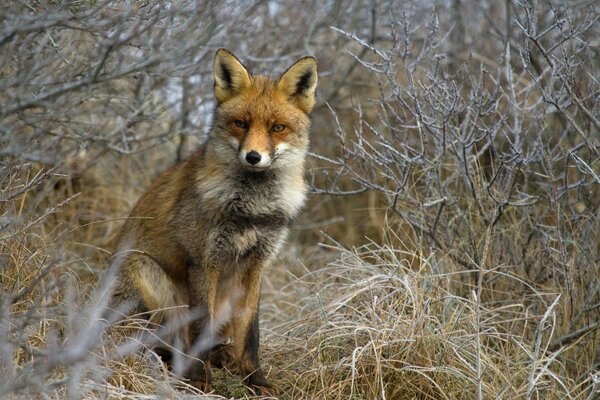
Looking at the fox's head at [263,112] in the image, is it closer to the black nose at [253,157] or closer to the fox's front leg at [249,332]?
the black nose at [253,157]

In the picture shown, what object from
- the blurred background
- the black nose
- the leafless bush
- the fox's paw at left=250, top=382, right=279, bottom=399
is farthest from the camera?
the leafless bush

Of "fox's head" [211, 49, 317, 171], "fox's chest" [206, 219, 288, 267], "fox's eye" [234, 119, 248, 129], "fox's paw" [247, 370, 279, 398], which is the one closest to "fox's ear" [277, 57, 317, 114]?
"fox's head" [211, 49, 317, 171]

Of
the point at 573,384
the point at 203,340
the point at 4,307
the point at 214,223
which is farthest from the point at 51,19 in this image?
the point at 573,384

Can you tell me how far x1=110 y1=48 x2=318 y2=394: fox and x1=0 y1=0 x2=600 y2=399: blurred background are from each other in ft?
0.70

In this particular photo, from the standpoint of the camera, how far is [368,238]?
17.2ft

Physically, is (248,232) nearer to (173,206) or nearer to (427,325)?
(173,206)

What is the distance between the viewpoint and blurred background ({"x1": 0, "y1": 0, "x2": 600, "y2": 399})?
3584 millimetres

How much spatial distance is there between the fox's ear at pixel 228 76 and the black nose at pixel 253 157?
1.74ft

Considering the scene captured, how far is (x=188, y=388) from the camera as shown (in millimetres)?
4148

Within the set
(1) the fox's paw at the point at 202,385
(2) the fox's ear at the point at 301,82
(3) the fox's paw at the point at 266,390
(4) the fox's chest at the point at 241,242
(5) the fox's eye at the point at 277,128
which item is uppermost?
(2) the fox's ear at the point at 301,82

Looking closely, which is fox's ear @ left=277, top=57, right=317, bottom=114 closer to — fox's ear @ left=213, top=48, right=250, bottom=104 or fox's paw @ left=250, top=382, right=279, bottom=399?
fox's ear @ left=213, top=48, right=250, bottom=104

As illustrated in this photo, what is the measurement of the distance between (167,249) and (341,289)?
116 cm

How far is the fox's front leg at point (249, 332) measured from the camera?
173 inches

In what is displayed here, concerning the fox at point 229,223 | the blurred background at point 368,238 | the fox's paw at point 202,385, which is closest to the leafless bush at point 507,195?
the blurred background at point 368,238
